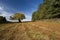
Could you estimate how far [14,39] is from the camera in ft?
17.4

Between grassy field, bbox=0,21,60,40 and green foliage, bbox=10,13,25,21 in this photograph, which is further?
green foliage, bbox=10,13,25,21

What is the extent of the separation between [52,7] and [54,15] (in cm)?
175

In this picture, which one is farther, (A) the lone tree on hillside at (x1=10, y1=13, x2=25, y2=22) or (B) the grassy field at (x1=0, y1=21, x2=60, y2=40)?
(A) the lone tree on hillside at (x1=10, y1=13, x2=25, y2=22)

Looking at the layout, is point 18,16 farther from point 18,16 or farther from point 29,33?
point 29,33

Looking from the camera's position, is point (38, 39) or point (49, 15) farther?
point (49, 15)

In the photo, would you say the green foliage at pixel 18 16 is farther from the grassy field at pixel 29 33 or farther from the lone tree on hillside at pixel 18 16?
the grassy field at pixel 29 33

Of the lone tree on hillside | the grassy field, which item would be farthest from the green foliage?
the grassy field

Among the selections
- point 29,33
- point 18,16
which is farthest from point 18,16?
point 29,33

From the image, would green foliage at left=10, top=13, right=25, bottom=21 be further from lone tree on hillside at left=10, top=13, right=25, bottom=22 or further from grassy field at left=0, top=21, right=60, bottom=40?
grassy field at left=0, top=21, right=60, bottom=40

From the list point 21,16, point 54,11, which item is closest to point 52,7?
point 54,11

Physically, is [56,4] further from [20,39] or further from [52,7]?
[20,39]

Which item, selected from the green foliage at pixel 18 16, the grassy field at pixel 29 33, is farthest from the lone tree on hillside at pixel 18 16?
the grassy field at pixel 29 33

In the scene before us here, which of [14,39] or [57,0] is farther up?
[57,0]

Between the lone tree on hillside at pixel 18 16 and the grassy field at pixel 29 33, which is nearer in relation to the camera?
the grassy field at pixel 29 33
